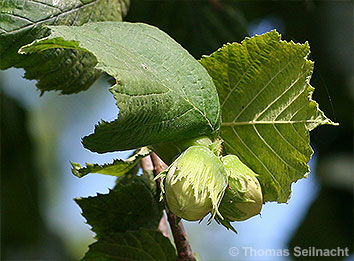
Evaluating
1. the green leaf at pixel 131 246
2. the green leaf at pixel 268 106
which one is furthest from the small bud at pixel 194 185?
the green leaf at pixel 131 246

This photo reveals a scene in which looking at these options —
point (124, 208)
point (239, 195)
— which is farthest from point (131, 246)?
point (239, 195)

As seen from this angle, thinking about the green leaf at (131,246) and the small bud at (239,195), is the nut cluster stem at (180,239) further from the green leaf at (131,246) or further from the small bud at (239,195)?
the small bud at (239,195)

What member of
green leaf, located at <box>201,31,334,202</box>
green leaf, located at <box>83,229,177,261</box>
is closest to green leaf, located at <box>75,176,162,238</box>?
green leaf, located at <box>83,229,177,261</box>

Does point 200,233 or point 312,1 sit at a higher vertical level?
point 200,233

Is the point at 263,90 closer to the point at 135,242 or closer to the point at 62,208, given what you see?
the point at 135,242

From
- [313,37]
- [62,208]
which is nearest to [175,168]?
[313,37]

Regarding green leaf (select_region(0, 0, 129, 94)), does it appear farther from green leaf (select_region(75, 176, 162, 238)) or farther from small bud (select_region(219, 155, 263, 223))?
small bud (select_region(219, 155, 263, 223))

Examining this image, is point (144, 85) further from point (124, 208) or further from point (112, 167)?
point (124, 208)
